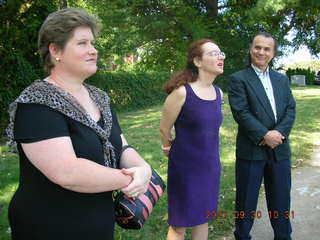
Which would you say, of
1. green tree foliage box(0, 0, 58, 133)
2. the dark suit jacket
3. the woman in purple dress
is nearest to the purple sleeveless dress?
the woman in purple dress

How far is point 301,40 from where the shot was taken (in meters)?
29.2

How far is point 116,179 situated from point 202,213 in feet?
5.07

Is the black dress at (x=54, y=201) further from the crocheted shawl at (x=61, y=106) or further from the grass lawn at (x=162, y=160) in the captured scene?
the grass lawn at (x=162, y=160)

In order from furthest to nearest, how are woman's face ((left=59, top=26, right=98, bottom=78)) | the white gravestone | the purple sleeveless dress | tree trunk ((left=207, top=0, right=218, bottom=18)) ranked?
the white gravestone
tree trunk ((left=207, top=0, right=218, bottom=18))
the purple sleeveless dress
woman's face ((left=59, top=26, right=98, bottom=78))

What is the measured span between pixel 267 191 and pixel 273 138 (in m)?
0.63

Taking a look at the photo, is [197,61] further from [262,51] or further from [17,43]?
[17,43]

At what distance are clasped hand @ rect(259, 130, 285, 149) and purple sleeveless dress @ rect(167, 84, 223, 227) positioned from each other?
552 mm

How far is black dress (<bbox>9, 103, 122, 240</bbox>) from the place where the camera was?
1739mm

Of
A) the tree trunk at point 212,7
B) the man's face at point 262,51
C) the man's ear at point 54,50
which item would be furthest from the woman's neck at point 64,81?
the tree trunk at point 212,7

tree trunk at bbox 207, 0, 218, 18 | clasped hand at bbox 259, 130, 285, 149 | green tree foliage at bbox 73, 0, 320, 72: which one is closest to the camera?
clasped hand at bbox 259, 130, 285, 149

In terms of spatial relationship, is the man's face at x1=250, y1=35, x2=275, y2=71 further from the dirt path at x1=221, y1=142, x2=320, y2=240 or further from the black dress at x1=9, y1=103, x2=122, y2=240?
the black dress at x1=9, y1=103, x2=122, y2=240

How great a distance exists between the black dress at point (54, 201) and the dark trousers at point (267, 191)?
1999mm

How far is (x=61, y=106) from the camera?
1774 mm

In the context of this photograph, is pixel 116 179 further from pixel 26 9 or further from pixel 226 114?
pixel 226 114
